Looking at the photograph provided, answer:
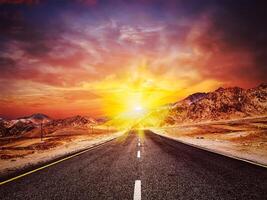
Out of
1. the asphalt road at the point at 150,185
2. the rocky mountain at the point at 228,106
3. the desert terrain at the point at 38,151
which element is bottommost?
the desert terrain at the point at 38,151

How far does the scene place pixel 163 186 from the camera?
579 centimetres

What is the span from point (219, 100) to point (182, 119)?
28.8m

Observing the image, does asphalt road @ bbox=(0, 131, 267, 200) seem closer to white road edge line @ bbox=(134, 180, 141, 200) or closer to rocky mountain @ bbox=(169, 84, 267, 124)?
white road edge line @ bbox=(134, 180, 141, 200)

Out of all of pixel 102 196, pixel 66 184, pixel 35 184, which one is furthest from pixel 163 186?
pixel 35 184

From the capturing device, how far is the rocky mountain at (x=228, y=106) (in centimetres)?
12362

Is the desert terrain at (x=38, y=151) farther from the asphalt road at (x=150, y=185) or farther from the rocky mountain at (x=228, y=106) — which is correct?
the rocky mountain at (x=228, y=106)

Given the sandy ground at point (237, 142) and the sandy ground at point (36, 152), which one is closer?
the sandy ground at point (36, 152)

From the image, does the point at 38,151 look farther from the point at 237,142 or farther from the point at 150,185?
the point at 237,142

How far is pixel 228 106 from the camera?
445 ft

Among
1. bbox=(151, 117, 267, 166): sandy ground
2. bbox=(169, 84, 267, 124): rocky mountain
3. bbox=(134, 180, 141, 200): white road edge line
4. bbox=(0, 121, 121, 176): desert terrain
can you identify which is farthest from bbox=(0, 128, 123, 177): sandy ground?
bbox=(169, 84, 267, 124): rocky mountain

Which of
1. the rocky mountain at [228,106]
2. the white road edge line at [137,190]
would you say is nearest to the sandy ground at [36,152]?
the white road edge line at [137,190]

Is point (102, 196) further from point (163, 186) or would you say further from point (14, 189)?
point (14, 189)

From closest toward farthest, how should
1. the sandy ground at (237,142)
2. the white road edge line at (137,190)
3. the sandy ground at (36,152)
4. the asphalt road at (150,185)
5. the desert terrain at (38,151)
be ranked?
the white road edge line at (137,190)
the asphalt road at (150,185)
the sandy ground at (36,152)
the desert terrain at (38,151)
the sandy ground at (237,142)

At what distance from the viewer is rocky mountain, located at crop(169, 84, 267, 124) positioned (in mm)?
123625
